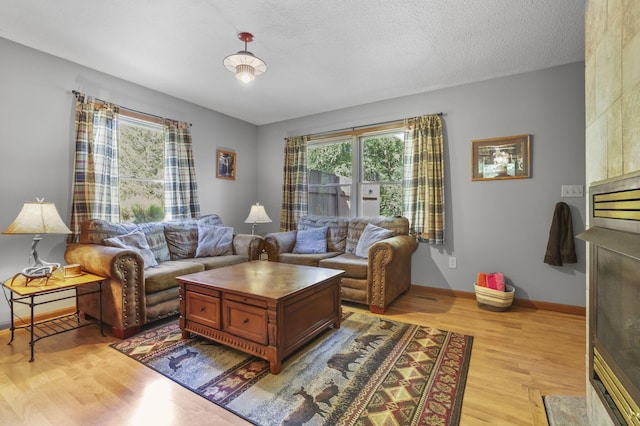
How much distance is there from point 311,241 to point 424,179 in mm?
1638

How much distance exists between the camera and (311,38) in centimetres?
255

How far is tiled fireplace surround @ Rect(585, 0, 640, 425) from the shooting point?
39.2 inches

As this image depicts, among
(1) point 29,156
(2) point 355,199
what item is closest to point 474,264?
(2) point 355,199

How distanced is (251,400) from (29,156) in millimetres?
2966

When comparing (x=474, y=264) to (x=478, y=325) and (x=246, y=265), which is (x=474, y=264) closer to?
(x=478, y=325)

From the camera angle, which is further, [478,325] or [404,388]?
[478,325]

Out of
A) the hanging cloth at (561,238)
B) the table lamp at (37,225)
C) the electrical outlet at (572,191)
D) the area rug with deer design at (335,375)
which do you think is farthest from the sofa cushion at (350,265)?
the table lamp at (37,225)

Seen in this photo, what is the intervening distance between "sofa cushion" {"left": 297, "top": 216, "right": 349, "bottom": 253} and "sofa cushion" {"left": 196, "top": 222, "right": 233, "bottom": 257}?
1038 millimetres

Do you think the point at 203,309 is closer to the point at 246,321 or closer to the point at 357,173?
the point at 246,321

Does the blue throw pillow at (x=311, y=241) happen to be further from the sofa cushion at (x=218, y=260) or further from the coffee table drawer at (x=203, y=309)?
the coffee table drawer at (x=203, y=309)

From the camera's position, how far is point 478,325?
105 inches

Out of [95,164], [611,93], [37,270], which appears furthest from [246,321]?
[95,164]

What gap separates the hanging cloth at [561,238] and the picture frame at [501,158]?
1.59ft

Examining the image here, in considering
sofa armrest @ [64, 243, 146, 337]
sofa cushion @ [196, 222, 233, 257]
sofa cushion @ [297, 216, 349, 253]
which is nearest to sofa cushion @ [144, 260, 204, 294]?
sofa armrest @ [64, 243, 146, 337]
